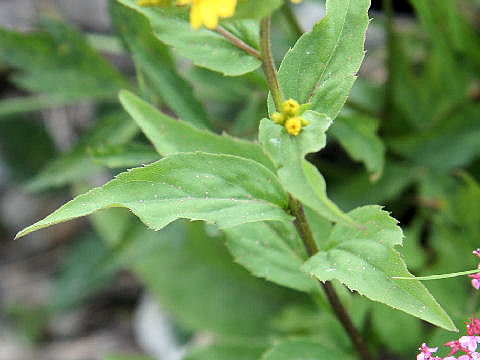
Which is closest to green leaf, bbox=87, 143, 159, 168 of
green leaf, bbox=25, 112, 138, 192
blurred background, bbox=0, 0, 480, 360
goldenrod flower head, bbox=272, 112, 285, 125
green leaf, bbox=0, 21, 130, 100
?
blurred background, bbox=0, 0, 480, 360

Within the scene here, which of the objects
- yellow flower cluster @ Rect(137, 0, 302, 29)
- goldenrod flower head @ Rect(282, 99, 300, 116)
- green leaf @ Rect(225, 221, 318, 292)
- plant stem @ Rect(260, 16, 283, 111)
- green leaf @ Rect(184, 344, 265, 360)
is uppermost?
yellow flower cluster @ Rect(137, 0, 302, 29)

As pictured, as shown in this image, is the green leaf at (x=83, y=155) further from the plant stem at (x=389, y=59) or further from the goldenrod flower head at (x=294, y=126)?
the goldenrod flower head at (x=294, y=126)

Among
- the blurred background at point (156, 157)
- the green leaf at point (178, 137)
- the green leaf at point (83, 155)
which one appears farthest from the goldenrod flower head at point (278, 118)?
the green leaf at point (83, 155)

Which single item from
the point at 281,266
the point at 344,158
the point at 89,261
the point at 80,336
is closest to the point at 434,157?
the point at 344,158

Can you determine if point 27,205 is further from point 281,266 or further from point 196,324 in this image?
point 281,266

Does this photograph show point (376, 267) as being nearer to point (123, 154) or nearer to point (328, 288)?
point (328, 288)

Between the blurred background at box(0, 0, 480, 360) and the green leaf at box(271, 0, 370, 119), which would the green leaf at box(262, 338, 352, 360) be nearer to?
the blurred background at box(0, 0, 480, 360)

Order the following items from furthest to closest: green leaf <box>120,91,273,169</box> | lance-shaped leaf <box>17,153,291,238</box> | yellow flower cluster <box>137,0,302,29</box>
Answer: green leaf <box>120,91,273,169</box>
lance-shaped leaf <box>17,153,291,238</box>
yellow flower cluster <box>137,0,302,29</box>

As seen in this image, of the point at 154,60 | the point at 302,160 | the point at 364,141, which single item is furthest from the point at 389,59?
the point at 302,160
